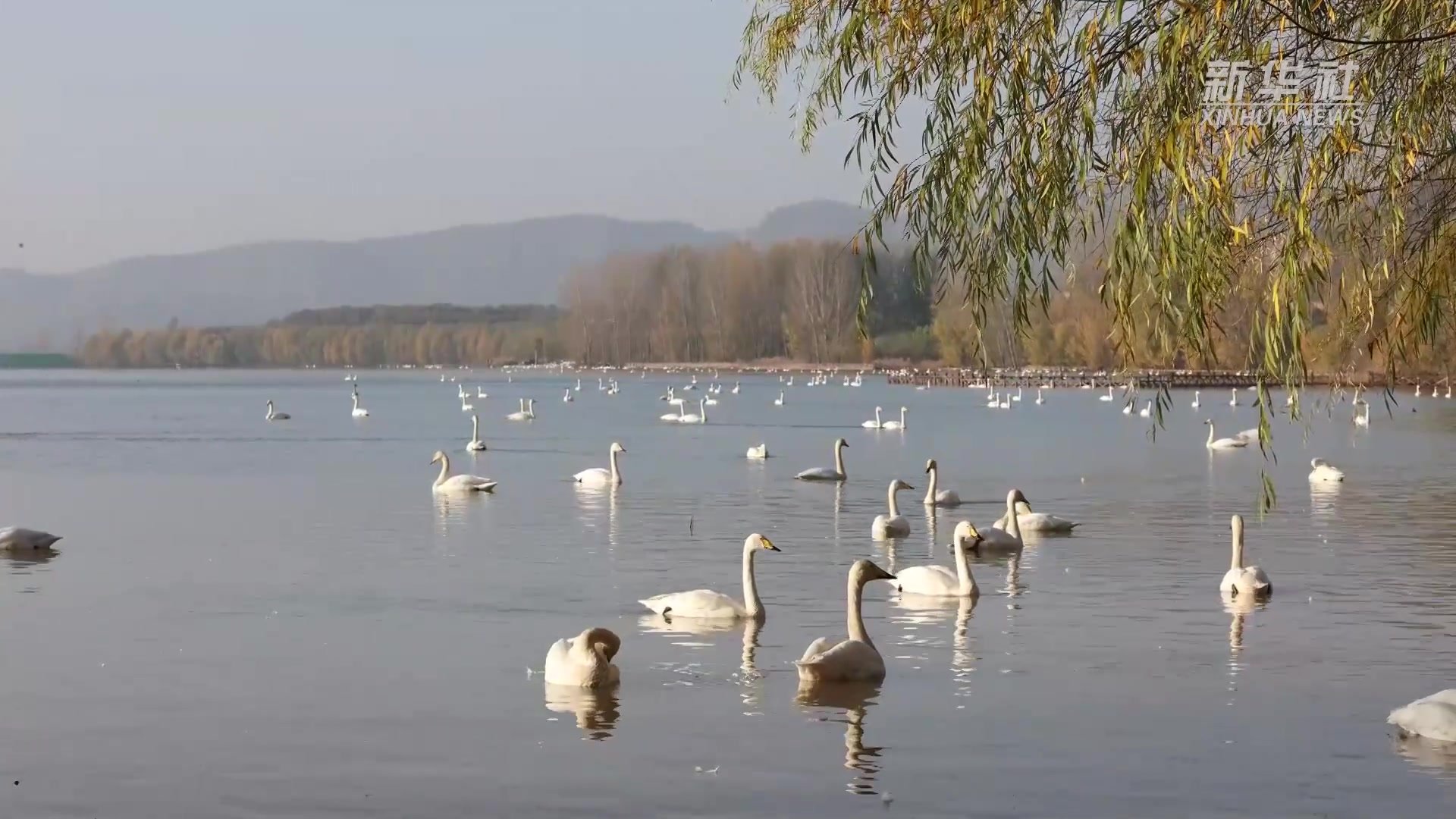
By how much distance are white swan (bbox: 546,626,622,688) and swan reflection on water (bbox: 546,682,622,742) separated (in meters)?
0.05

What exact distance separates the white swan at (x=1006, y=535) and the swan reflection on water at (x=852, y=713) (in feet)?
29.1

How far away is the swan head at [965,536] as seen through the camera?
1822 cm

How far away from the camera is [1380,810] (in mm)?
9906

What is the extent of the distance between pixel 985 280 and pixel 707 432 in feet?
168

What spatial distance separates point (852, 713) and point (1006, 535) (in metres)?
10.2

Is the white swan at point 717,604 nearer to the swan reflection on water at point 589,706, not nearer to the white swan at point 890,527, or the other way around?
the swan reflection on water at point 589,706

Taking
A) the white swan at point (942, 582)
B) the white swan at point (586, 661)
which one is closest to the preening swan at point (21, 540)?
the white swan at point (942, 582)

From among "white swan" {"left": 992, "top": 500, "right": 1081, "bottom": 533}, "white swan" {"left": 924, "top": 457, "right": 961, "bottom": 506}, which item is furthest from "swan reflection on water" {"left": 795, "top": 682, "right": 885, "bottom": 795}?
"white swan" {"left": 924, "top": 457, "right": 961, "bottom": 506}

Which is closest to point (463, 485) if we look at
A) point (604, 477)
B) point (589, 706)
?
point (604, 477)

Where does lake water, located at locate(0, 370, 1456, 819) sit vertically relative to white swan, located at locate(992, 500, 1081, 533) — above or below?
below

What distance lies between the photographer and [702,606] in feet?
53.6

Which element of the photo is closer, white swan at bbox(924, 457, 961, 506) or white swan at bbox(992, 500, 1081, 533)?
white swan at bbox(992, 500, 1081, 533)

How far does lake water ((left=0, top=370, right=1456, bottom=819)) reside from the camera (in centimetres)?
1050

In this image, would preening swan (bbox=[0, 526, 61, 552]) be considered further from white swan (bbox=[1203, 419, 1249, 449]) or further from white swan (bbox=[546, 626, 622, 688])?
white swan (bbox=[1203, 419, 1249, 449])
